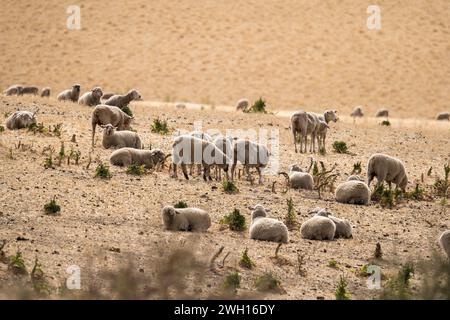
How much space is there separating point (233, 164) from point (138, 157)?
1769mm

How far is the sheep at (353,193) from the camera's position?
16.3 meters

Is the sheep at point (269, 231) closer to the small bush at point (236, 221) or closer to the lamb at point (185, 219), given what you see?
the small bush at point (236, 221)

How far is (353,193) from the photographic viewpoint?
1627cm

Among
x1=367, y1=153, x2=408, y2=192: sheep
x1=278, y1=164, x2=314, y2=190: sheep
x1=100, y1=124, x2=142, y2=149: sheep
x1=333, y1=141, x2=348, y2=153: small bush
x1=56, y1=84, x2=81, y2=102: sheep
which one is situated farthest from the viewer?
x1=56, y1=84, x2=81, y2=102: sheep

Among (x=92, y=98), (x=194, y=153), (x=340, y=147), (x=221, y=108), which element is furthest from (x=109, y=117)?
(x=221, y=108)

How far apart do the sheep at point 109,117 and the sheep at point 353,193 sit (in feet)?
17.4

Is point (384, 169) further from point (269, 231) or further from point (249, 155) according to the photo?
point (269, 231)

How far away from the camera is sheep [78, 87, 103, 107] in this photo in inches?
945

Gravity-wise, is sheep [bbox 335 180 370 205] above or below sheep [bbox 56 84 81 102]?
below

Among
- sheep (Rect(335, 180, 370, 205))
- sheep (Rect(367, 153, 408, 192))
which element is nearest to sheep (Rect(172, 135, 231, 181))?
sheep (Rect(335, 180, 370, 205))

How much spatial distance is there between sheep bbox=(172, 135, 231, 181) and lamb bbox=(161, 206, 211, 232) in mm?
3206

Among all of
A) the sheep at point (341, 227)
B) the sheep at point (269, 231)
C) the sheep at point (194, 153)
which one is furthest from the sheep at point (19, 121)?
the sheep at point (341, 227)

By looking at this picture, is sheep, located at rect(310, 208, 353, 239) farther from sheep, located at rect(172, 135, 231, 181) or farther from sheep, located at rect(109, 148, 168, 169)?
sheep, located at rect(109, 148, 168, 169)

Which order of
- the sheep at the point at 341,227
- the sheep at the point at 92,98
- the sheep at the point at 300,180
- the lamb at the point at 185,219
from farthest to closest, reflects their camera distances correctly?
the sheep at the point at 92,98 → the sheep at the point at 300,180 → the sheep at the point at 341,227 → the lamb at the point at 185,219
